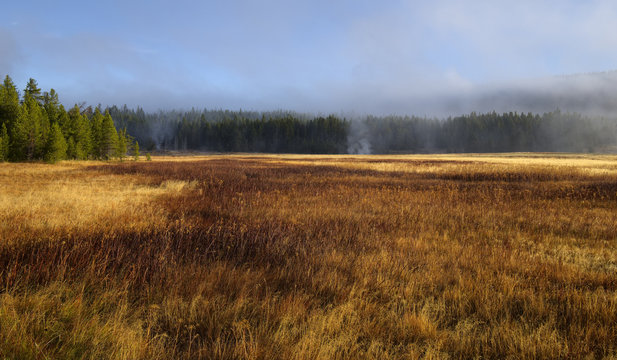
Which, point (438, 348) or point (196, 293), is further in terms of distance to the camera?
point (196, 293)

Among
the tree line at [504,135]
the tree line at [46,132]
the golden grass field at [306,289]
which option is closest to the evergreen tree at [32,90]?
the tree line at [46,132]

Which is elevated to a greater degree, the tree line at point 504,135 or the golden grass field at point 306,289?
the tree line at point 504,135

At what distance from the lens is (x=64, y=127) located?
37781 millimetres

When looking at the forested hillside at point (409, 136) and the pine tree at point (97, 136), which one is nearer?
the pine tree at point (97, 136)

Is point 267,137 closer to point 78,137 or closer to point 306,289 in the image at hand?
point 78,137

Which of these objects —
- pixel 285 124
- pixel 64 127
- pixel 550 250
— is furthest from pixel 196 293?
pixel 285 124

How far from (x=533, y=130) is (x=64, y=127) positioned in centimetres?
14135

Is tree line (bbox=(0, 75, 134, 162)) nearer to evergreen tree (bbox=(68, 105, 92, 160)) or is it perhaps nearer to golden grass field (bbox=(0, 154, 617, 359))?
evergreen tree (bbox=(68, 105, 92, 160))

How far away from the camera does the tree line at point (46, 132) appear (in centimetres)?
3075

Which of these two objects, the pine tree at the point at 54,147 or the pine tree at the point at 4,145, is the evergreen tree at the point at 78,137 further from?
the pine tree at the point at 4,145

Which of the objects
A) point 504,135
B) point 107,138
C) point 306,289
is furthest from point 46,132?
point 504,135

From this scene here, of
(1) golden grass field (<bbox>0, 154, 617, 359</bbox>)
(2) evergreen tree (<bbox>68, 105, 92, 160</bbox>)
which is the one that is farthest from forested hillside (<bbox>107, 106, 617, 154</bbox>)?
(1) golden grass field (<bbox>0, 154, 617, 359</bbox>)

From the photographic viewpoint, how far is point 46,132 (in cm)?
3269

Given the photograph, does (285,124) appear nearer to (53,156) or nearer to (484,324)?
(53,156)
